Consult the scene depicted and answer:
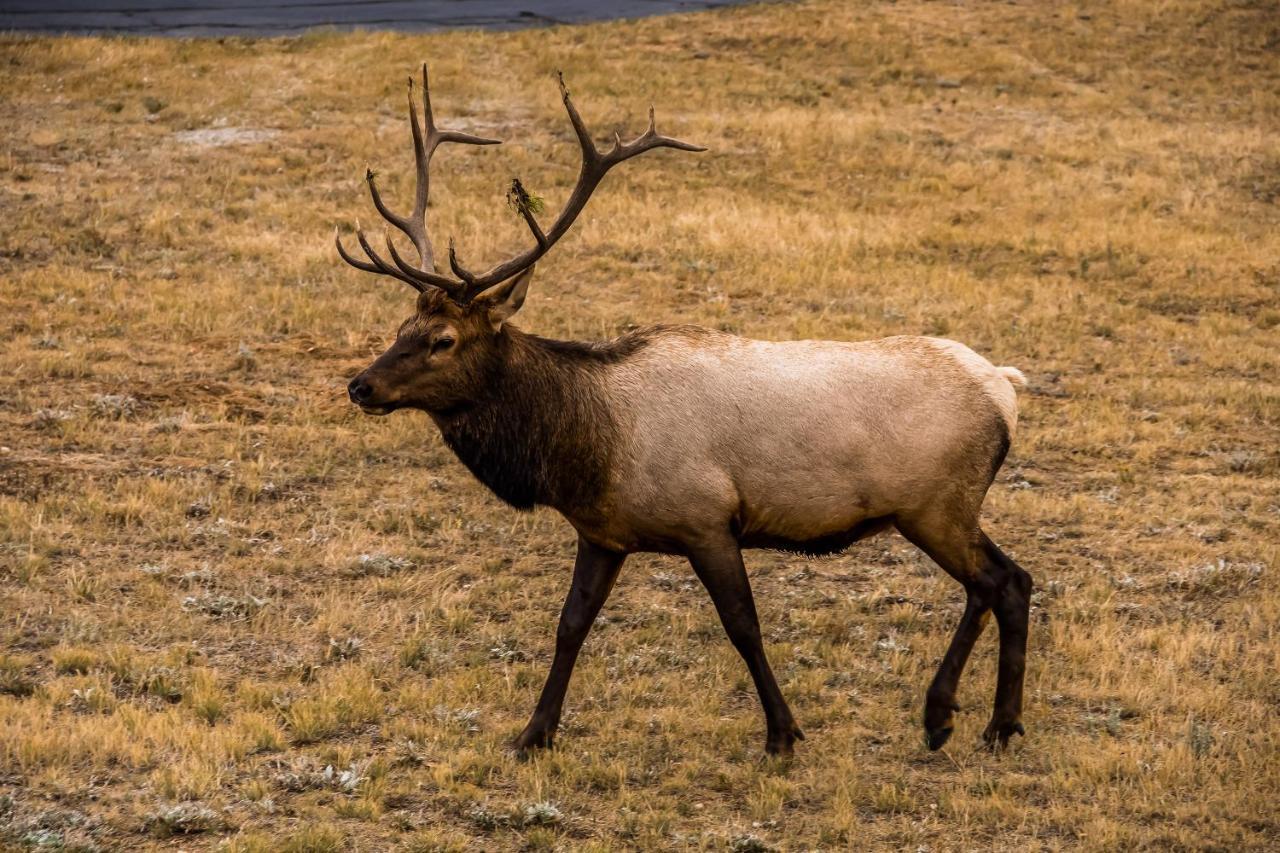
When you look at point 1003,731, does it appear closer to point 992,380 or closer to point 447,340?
point 992,380

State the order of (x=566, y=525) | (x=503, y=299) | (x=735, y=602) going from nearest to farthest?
(x=735, y=602)
(x=503, y=299)
(x=566, y=525)

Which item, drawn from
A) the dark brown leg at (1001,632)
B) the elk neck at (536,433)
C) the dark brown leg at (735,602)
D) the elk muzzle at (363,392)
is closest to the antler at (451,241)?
the elk neck at (536,433)

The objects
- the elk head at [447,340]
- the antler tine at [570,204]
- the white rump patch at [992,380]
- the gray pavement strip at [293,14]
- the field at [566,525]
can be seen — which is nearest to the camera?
the field at [566,525]

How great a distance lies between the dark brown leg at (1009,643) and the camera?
861 centimetres

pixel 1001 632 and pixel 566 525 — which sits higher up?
pixel 1001 632

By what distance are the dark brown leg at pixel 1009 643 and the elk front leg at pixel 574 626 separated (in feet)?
6.91

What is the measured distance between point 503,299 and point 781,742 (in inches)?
113

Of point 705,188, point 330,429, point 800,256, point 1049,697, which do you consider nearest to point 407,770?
point 1049,697

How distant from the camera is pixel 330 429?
1406 centimetres

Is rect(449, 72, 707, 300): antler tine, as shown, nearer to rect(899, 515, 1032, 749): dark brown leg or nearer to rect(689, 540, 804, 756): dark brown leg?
rect(689, 540, 804, 756): dark brown leg

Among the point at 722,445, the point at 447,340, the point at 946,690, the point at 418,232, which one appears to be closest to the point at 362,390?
the point at 447,340

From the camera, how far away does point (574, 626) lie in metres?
8.61

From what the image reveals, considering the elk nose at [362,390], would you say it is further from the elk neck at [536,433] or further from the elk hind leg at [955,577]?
the elk hind leg at [955,577]

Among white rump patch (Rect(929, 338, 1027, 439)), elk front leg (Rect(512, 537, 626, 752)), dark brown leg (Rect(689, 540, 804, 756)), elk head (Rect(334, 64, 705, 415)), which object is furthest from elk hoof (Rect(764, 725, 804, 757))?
elk head (Rect(334, 64, 705, 415))
